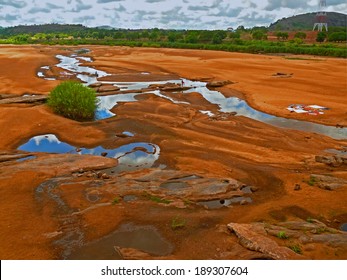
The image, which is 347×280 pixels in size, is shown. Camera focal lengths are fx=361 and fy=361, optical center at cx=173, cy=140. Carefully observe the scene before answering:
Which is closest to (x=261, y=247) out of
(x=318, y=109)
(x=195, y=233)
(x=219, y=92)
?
(x=195, y=233)

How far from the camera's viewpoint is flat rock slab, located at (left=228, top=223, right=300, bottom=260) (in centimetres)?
998

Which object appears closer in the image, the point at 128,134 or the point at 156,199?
the point at 156,199

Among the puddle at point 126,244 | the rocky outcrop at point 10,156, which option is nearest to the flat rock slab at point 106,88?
the rocky outcrop at point 10,156

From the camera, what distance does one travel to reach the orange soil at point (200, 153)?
1223 cm

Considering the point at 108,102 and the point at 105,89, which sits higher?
the point at 105,89

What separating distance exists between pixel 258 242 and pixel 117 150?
470 inches

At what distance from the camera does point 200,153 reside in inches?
784

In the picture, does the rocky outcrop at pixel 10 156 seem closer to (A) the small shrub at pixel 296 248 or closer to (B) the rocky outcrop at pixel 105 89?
(A) the small shrub at pixel 296 248

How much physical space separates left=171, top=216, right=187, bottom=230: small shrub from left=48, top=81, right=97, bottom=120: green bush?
16.9m

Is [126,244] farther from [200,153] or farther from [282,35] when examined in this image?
[282,35]

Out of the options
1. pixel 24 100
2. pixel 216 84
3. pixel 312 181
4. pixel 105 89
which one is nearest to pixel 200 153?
pixel 312 181

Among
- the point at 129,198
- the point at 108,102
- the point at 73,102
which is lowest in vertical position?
the point at 129,198
